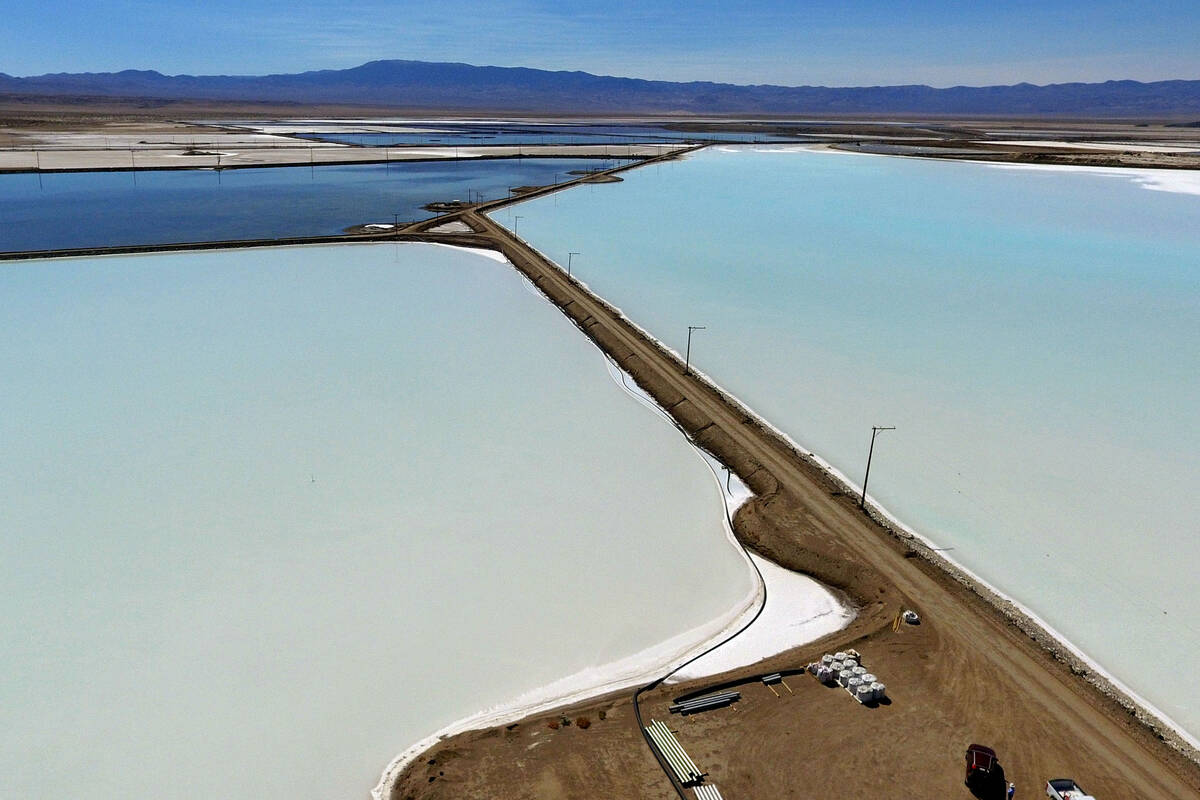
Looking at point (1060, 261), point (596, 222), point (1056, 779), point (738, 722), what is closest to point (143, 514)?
point (738, 722)

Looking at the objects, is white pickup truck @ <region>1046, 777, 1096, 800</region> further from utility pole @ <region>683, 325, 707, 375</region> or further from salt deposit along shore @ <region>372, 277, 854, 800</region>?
utility pole @ <region>683, 325, 707, 375</region>

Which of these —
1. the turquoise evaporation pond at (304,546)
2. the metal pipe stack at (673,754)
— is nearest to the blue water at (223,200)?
the turquoise evaporation pond at (304,546)

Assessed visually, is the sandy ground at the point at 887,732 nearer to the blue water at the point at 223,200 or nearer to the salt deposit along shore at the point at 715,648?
the salt deposit along shore at the point at 715,648

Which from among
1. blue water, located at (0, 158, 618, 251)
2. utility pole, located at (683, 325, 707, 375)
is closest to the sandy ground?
utility pole, located at (683, 325, 707, 375)

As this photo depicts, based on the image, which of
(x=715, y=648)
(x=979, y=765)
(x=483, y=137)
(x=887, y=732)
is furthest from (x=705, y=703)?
(x=483, y=137)

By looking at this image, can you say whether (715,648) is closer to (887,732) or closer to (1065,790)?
(887,732)
